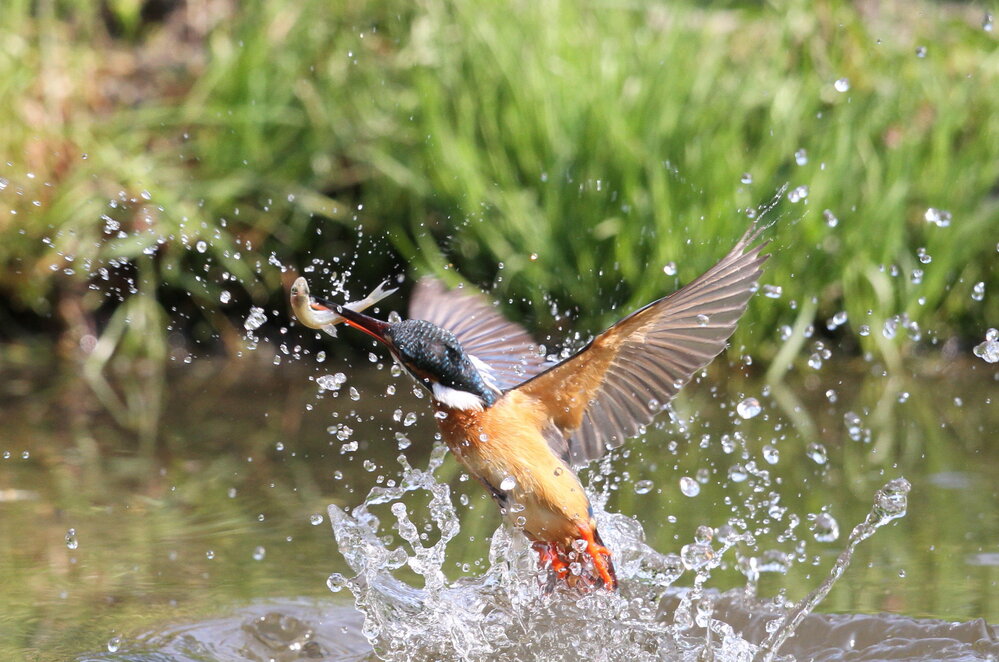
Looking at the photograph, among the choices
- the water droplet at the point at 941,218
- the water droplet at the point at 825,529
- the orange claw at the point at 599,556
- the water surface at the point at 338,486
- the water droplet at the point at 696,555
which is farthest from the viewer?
the water droplet at the point at 941,218

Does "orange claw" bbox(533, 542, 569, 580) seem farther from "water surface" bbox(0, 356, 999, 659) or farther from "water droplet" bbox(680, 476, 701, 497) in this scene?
"water droplet" bbox(680, 476, 701, 497)

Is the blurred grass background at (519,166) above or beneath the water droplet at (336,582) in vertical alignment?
above

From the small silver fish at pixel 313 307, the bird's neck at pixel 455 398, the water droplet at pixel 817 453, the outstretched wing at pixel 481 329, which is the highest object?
the water droplet at pixel 817 453

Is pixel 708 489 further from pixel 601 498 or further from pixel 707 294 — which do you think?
pixel 707 294

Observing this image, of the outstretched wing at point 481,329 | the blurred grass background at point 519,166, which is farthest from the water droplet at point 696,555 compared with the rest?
the blurred grass background at point 519,166

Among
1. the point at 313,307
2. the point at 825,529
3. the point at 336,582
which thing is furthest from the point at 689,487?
the point at 313,307

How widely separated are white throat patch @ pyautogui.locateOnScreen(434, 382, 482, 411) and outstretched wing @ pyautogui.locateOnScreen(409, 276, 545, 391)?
0.37m

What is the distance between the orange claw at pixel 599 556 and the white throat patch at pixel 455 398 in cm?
39

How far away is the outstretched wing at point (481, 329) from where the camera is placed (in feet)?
10.7

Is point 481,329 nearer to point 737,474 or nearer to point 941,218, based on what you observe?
point 737,474

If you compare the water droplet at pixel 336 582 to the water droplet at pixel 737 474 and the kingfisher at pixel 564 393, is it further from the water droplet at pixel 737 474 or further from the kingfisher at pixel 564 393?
the water droplet at pixel 737 474

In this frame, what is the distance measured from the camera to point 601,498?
3533 mm

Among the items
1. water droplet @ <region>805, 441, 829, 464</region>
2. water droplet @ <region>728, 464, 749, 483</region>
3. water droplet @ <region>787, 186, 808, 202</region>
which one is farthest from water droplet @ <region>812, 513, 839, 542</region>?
water droplet @ <region>787, 186, 808, 202</region>

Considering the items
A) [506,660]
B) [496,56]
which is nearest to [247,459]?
[506,660]
